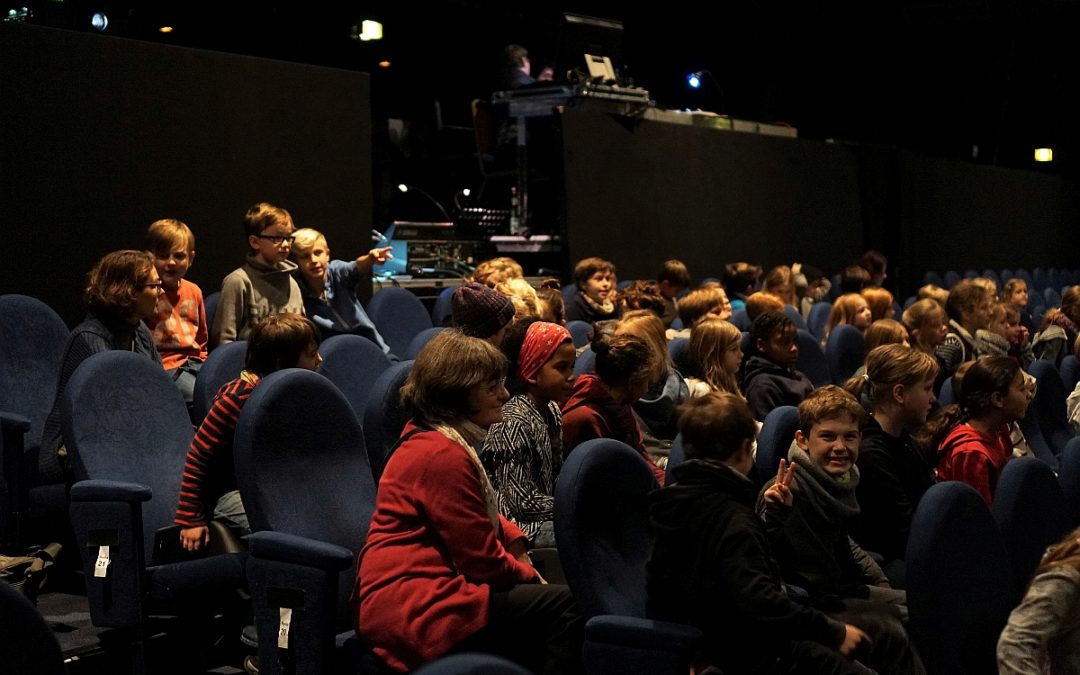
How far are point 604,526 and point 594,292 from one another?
379 centimetres

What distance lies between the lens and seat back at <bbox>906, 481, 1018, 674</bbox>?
7.94ft

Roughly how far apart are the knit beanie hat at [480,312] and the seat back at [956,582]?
5.34 ft

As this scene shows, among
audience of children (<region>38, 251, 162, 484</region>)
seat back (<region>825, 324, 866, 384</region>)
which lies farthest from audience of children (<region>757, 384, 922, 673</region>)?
seat back (<region>825, 324, 866, 384</region>)

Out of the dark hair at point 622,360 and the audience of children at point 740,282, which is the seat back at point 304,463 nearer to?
the dark hair at point 622,360

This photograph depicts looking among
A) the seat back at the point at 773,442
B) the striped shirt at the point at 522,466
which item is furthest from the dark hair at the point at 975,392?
the striped shirt at the point at 522,466

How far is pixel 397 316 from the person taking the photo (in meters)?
6.00

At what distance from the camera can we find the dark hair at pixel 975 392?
141 inches

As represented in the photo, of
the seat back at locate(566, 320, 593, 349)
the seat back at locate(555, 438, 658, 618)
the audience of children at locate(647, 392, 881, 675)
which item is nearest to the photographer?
the audience of children at locate(647, 392, 881, 675)

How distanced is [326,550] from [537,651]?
1.63 feet

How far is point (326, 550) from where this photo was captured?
2484 millimetres

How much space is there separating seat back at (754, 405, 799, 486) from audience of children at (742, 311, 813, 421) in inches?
40.8

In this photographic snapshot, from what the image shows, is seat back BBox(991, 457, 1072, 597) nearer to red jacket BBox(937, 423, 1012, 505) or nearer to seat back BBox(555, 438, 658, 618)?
red jacket BBox(937, 423, 1012, 505)

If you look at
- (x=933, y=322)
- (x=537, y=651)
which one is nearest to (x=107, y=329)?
(x=537, y=651)

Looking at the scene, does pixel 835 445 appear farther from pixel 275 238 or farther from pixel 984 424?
pixel 275 238
